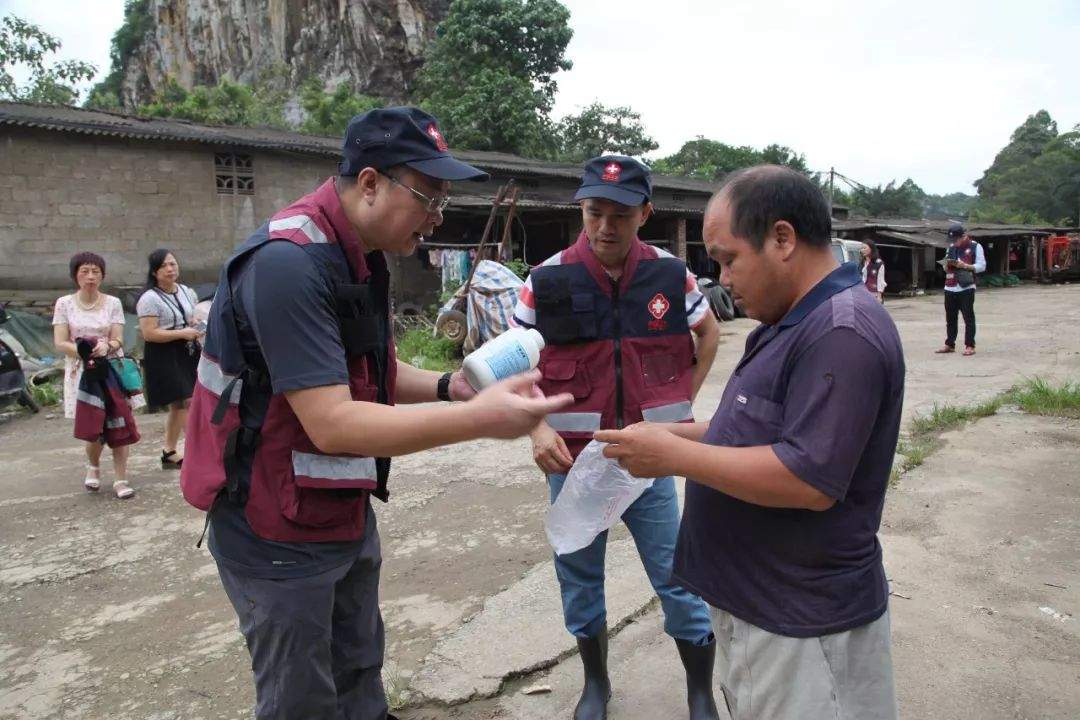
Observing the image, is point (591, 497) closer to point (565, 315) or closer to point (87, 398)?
point (565, 315)

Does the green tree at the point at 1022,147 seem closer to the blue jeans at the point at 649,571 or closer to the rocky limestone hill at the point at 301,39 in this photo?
the rocky limestone hill at the point at 301,39

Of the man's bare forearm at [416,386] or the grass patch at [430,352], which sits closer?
the man's bare forearm at [416,386]

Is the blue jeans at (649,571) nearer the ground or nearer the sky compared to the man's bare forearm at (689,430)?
nearer the ground

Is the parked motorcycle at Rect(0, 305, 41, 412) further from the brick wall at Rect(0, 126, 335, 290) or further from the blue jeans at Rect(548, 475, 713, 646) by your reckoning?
the blue jeans at Rect(548, 475, 713, 646)

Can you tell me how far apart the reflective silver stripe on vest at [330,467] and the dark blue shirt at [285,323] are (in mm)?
189

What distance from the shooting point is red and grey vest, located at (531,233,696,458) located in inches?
92.2

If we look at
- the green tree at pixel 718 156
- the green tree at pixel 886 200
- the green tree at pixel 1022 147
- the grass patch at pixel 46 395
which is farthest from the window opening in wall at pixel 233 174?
the green tree at pixel 1022 147

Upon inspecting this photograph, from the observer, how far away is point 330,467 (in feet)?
5.21

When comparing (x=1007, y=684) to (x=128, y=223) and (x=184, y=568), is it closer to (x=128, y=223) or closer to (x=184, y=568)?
(x=184, y=568)

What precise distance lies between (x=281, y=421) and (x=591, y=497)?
1.04m

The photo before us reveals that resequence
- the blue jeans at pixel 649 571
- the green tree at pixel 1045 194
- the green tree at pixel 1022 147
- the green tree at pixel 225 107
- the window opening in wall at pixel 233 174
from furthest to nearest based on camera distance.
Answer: the green tree at pixel 1022 147 < the green tree at pixel 1045 194 < the green tree at pixel 225 107 < the window opening in wall at pixel 233 174 < the blue jeans at pixel 649 571

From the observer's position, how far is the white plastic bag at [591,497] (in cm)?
221

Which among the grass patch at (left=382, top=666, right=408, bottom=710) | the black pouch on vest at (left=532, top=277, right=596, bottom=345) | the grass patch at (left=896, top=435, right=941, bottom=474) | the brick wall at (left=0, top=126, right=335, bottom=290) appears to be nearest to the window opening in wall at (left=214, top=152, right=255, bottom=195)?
the brick wall at (left=0, top=126, right=335, bottom=290)

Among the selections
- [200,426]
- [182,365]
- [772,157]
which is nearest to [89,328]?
[182,365]
